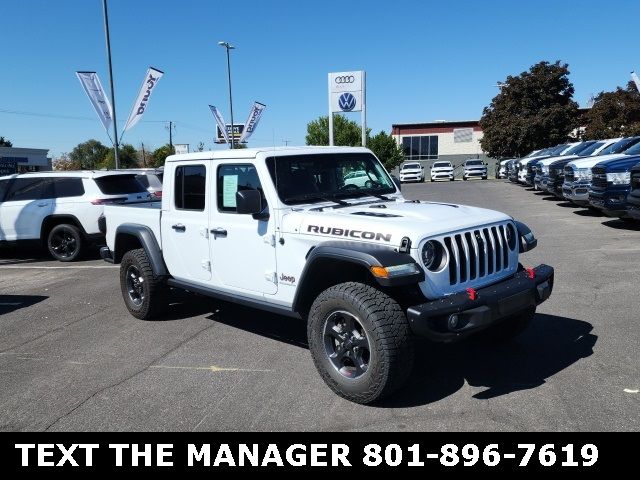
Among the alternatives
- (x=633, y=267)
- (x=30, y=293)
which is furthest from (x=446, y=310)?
(x=30, y=293)

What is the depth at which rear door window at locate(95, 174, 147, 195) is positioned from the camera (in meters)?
10.7

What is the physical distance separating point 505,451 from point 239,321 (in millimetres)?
3526

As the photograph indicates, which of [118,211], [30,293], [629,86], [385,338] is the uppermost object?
[629,86]

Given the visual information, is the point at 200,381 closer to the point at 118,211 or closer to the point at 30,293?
the point at 118,211

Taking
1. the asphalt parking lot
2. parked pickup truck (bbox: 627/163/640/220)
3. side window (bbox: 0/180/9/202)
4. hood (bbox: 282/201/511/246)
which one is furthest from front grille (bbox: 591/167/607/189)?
side window (bbox: 0/180/9/202)

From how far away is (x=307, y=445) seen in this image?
139 inches

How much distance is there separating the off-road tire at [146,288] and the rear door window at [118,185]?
15.3 ft

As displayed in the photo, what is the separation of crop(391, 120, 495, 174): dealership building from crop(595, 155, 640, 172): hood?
46713 millimetres

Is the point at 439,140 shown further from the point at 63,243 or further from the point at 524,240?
the point at 524,240

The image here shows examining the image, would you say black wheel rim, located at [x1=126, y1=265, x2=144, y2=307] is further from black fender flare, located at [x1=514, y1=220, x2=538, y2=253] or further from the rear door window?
the rear door window

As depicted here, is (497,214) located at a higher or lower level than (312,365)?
higher

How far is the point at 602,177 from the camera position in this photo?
1164cm

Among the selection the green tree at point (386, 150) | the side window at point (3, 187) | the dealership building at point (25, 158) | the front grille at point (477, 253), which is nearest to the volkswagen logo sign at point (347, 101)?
the side window at point (3, 187)

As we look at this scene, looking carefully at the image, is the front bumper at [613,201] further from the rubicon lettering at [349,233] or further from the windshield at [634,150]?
the rubicon lettering at [349,233]
